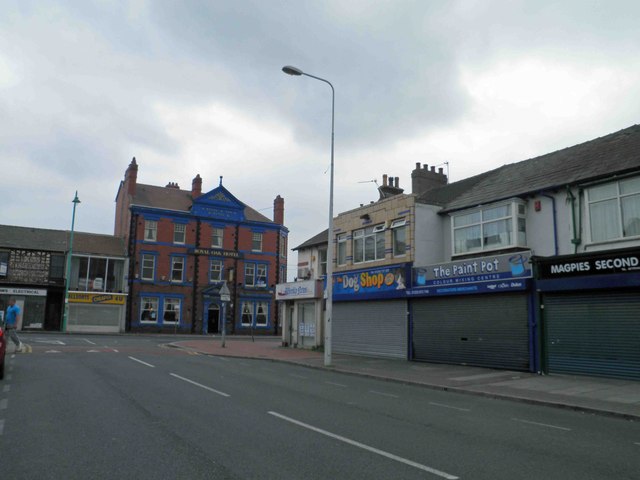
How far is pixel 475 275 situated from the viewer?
18750mm

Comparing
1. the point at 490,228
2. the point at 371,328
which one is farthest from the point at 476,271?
the point at 371,328

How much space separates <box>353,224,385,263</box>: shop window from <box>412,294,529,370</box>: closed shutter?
353 cm

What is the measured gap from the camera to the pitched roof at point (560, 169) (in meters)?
16.4

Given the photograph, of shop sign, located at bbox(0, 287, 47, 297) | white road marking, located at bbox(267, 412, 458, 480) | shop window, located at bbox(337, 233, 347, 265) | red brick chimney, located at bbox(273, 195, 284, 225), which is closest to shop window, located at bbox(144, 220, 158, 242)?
shop sign, located at bbox(0, 287, 47, 297)

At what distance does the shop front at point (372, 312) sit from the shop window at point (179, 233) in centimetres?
2522

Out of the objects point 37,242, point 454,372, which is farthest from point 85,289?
point 454,372

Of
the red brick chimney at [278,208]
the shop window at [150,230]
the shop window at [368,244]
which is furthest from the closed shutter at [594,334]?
the red brick chimney at [278,208]

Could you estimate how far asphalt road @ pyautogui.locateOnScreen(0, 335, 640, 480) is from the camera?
5.86m

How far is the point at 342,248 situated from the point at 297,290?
4047mm

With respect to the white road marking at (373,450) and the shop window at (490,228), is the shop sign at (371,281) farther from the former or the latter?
the white road marking at (373,450)

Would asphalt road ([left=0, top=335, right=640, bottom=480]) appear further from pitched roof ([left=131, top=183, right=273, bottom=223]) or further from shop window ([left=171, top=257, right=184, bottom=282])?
pitched roof ([left=131, top=183, right=273, bottom=223])

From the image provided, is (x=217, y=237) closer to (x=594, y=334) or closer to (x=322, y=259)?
(x=322, y=259)

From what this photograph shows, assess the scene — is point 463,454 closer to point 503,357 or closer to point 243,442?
point 243,442

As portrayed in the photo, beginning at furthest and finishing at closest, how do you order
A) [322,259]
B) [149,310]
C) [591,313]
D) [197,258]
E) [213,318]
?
[213,318]
[197,258]
[149,310]
[322,259]
[591,313]
